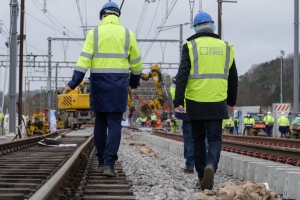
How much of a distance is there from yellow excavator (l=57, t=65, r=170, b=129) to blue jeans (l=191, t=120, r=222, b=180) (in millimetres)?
22642

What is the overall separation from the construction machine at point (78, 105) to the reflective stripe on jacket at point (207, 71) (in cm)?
2753

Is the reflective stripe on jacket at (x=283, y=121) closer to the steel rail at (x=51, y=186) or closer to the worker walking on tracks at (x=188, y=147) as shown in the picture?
the worker walking on tracks at (x=188, y=147)

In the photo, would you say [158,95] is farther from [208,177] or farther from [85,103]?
[208,177]

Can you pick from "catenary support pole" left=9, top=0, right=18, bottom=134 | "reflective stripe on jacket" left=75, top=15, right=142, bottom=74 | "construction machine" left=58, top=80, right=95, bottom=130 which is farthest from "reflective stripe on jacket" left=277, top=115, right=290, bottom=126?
"reflective stripe on jacket" left=75, top=15, right=142, bottom=74

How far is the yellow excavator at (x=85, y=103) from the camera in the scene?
29.9m

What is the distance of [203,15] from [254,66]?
96958 millimetres

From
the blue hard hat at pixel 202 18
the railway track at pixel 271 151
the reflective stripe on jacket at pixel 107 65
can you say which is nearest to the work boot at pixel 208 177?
the reflective stripe on jacket at pixel 107 65

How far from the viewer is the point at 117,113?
6.31 m

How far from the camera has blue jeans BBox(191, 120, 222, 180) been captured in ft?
18.4

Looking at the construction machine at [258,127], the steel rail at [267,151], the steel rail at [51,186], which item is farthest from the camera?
the construction machine at [258,127]

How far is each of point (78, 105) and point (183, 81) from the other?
27946mm

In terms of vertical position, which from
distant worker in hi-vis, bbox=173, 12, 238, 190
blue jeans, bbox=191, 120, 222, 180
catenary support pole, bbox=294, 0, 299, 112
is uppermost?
catenary support pole, bbox=294, 0, 299, 112

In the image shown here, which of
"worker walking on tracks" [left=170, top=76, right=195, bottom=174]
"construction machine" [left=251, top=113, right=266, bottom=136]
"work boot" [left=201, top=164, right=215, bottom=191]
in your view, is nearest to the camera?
"work boot" [left=201, top=164, right=215, bottom=191]

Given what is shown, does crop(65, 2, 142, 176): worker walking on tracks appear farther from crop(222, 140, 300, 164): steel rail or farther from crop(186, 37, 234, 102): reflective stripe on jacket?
crop(222, 140, 300, 164): steel rail
